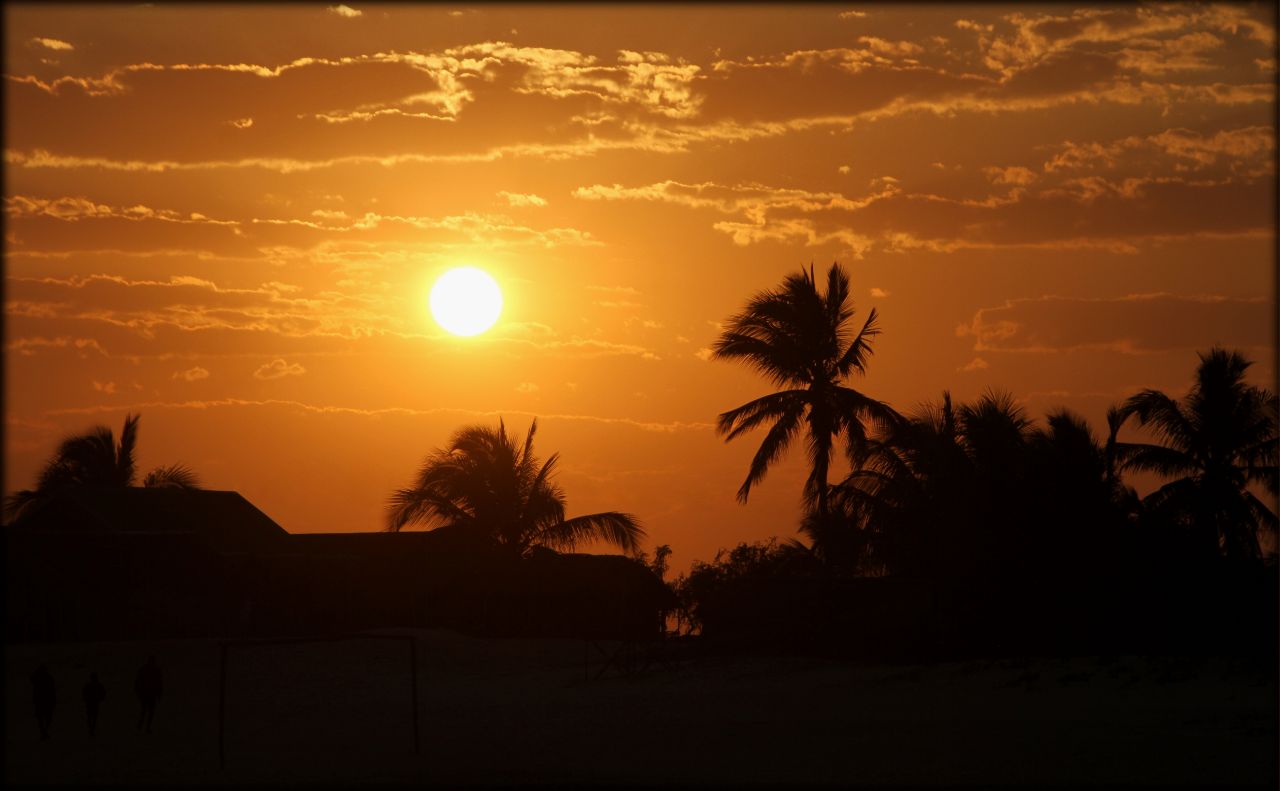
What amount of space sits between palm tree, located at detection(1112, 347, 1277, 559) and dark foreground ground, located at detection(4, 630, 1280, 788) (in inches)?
515

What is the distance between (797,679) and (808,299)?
46.9 ft

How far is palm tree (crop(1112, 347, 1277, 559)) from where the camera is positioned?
37906 mm

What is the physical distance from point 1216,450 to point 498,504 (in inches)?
891

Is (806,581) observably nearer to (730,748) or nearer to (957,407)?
(957,407)

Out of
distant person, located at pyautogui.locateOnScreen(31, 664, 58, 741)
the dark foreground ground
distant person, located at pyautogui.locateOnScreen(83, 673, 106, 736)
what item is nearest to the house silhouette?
the dark foreground ground

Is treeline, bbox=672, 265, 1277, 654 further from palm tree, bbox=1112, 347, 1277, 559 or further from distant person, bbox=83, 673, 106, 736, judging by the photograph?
distant person, bbox=83, 673, 106, 736

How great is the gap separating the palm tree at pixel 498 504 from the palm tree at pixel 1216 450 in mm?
17135

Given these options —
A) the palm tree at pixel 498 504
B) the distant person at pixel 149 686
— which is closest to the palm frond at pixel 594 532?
the palm tree at pixel 498 504

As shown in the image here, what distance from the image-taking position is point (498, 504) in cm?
4884

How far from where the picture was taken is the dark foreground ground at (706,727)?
20.0 meters

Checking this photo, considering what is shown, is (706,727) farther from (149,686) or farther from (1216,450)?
(1216,450)

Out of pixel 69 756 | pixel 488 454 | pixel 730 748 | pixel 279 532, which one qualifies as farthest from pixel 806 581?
pixel 279 532

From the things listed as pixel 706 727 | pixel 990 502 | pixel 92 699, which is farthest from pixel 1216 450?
pixel 92 699

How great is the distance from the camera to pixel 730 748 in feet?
74.7
